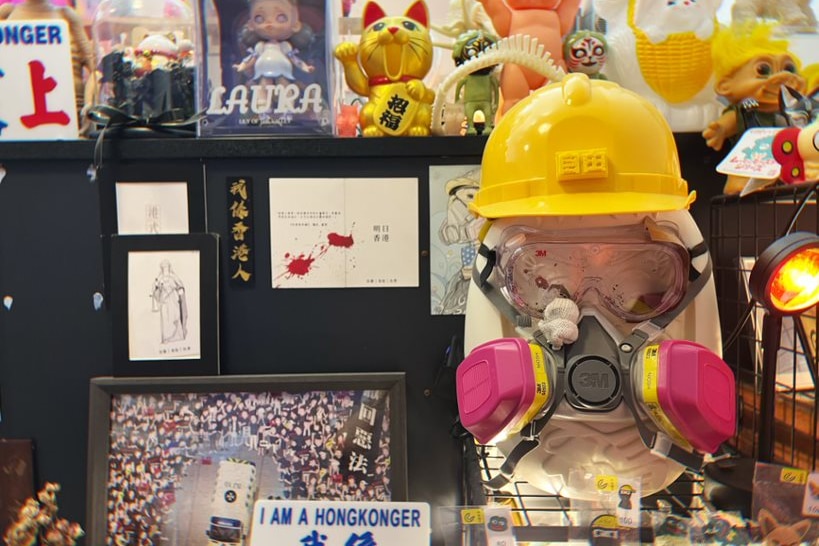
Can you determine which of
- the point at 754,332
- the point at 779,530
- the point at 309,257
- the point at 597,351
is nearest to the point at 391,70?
the point at 309,257

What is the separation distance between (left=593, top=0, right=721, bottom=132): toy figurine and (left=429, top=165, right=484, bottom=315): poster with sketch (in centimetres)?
34

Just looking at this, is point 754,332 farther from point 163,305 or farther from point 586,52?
point 163,305

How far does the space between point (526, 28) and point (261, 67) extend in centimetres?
48

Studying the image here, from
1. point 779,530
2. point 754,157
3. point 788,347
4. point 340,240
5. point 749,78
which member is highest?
point 749,78

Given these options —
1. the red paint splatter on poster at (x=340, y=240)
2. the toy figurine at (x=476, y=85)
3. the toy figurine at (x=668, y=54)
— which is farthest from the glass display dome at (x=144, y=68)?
the toy figurine at (x=668, y=54)

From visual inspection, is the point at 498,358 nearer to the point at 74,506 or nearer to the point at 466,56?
the point at 466,56

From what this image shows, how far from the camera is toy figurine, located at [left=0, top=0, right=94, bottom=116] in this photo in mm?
1066

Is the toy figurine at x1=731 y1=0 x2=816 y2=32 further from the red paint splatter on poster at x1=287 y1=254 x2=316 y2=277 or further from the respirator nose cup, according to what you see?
the red paint splatter on poster at x1=287 y1=254 x2=316 y2=277

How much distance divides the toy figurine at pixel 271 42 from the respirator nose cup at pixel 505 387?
0.61 m

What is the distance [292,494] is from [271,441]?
Result: 100 millimetres

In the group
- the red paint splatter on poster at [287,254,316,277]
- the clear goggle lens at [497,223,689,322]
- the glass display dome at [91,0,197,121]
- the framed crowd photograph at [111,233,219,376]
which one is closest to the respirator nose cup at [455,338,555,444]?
the clear goggle lens at [497,223,689,322]

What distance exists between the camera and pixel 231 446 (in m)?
1.04

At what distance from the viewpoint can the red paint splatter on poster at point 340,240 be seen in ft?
3.52

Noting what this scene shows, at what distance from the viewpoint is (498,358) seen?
0.73 metres
